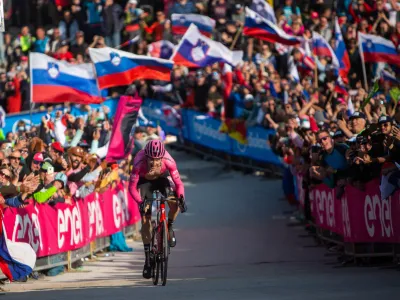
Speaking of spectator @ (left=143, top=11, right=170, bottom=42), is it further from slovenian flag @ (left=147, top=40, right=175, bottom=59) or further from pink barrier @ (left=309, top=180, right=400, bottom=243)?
pink barrier @ (left=309, top=180, right=400, bottom=243)

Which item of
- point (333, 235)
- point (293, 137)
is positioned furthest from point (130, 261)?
point (293, 137)

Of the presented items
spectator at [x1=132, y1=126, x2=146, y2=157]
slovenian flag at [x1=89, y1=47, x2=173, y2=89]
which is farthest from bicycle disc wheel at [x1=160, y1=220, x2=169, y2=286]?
slovenian flag at [x1=89, y1=47, x2=173, y2=89]

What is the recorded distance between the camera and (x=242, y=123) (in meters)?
32.2

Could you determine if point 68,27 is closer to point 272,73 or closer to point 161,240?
point 272,73

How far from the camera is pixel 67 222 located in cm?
2081

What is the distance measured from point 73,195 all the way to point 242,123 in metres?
11.2

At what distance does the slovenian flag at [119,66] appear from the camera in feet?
92.1

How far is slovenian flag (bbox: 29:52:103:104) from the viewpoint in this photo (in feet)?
89.6

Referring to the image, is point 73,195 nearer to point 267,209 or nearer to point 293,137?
point 293,137

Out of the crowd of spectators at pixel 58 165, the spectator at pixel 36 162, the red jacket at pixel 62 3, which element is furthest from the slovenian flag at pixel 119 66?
the red jacket at pixel 62 3

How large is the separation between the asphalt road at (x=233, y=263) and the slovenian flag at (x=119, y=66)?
3.03 metres

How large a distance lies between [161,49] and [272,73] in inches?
144

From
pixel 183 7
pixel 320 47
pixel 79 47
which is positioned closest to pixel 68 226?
pixel 320 47

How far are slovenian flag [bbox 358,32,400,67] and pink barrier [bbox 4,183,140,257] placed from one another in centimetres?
643
